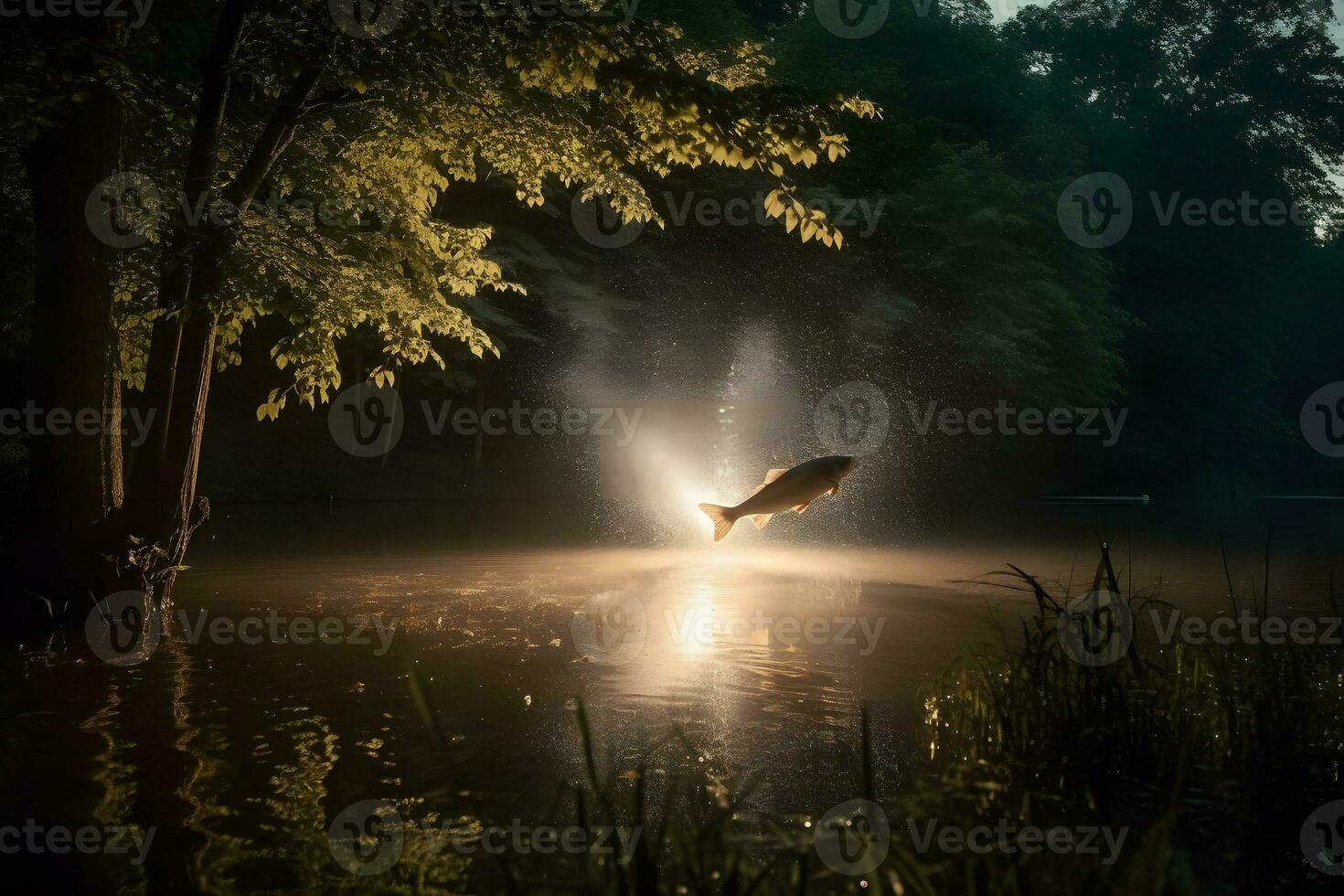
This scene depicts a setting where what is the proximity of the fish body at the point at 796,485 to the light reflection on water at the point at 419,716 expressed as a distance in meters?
1.61

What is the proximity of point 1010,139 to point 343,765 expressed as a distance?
170 ft

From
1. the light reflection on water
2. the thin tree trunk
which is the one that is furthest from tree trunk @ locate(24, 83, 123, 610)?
the light reflection on water

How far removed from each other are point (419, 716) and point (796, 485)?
11.0 ft

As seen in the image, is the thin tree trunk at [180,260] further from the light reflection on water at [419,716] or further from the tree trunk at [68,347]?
the light reflection on water at [419,716]

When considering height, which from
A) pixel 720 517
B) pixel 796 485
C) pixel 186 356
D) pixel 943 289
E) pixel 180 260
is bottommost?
pixel 720 517

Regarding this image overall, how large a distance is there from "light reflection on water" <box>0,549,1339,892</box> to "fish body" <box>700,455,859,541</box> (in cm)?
161

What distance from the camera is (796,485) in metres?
8.66

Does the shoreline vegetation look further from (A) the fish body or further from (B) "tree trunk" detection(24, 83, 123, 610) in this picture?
(B) "tree trunk" detection(24, 83, 123, 610)

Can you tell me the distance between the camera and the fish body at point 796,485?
8.47 metres

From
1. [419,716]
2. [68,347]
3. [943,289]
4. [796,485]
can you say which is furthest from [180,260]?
[943,289]

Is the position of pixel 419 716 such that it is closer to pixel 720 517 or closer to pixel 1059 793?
pixel 720 517

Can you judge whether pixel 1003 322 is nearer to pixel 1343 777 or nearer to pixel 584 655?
pixel 584 655

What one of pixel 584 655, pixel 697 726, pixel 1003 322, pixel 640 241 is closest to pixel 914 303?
pixel 1003 322

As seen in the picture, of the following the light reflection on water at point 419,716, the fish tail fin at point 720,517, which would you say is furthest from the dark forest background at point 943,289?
the fish tail fin at point 720,517
